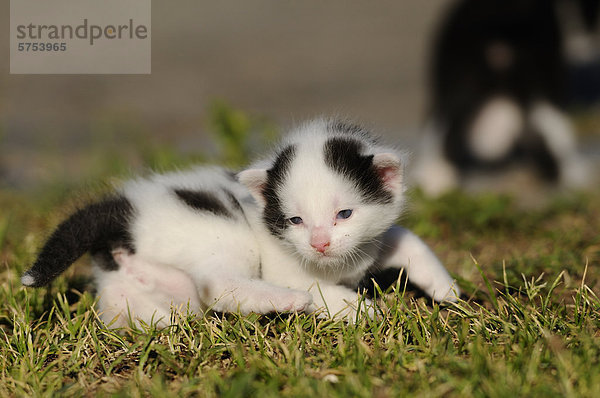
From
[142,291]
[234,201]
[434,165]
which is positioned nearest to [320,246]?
[234,201]

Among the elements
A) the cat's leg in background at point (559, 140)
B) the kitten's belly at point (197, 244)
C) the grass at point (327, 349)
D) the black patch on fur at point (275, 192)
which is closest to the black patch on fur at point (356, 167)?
the black patch on fur at point (275, 192)

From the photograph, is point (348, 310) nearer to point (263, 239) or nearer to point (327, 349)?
point (327, 349)

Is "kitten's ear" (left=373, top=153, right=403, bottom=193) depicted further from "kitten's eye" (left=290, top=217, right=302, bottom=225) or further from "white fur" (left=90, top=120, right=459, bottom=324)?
"kitten's eye" (left=290, top=217, right=302, bottom=225)

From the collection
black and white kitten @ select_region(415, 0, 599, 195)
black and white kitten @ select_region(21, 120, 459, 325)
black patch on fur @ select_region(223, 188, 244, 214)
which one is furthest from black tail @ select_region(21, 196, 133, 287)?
black and white kitten @ select_region(415, 0, 599, 195)

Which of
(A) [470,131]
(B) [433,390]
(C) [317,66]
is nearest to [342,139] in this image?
(B) [433,390]

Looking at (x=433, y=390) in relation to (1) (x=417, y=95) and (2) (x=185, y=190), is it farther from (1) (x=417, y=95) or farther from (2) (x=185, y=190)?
(1) (x=417, y=95)
